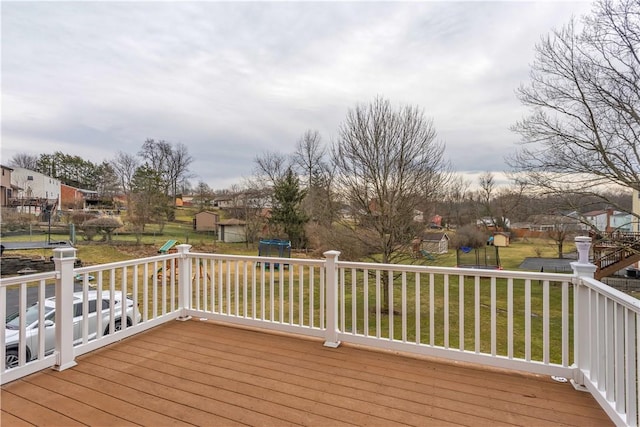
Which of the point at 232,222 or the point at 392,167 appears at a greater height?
the point at 392,167

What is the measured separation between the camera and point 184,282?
3984 mm

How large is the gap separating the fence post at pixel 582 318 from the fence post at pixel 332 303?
193cm

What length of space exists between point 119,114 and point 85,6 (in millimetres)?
3997

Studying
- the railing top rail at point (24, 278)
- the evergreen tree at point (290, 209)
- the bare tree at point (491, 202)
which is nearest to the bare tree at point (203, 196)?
the evergreen tree at point (290, 209)

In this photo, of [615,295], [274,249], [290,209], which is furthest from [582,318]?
[290,209]

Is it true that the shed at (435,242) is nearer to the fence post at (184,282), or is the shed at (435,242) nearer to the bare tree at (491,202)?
the bare tree at (491,202)

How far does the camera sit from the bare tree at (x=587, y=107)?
271 inches

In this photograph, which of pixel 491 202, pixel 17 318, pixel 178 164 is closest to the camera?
pixel 17 318

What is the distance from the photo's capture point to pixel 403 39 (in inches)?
228

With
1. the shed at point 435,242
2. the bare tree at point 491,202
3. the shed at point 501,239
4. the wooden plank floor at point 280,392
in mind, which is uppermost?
the bare tree at point 491,202

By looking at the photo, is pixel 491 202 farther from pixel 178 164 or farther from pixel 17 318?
pixel 178 164

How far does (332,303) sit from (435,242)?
7499 millimetres

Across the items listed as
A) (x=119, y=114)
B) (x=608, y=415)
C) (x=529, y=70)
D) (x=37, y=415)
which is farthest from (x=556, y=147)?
(x=119, y=114)

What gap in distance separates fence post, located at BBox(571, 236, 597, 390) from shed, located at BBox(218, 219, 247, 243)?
15.8 m
